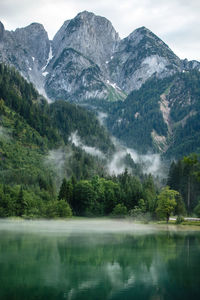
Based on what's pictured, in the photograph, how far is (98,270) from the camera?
4831 cm

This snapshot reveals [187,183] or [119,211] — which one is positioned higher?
[187,183]

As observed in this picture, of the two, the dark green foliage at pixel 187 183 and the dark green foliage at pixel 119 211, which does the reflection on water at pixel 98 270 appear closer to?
the dark green foliage at pixel 119 211

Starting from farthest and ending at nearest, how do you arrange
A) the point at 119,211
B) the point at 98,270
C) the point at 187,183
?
the point at 187,183
the point at 119,211
the point at 98,270

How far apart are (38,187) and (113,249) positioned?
106 metres

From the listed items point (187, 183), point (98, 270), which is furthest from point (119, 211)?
point (98, 270)

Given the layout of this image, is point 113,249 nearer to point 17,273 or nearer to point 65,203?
point 17,273

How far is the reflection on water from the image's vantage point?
124 feet

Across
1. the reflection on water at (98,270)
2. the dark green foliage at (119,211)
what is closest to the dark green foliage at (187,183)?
the dark green foliage at (119,211)

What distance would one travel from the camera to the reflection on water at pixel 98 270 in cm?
3778

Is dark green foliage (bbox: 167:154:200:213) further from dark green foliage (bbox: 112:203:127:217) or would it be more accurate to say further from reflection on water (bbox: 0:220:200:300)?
reflection on water (bbox: 0:220:200:300)

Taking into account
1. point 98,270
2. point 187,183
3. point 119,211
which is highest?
point 187,183

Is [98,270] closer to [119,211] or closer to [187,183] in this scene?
[119,211]

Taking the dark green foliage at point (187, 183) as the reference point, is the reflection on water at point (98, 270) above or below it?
below

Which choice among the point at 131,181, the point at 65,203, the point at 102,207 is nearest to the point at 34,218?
the point at 65,203
